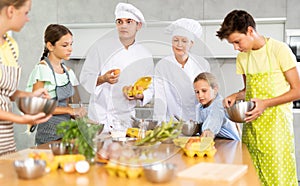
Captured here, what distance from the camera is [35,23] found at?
12.8ft

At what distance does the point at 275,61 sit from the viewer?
1.93 meters

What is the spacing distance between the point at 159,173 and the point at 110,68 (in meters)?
0.50

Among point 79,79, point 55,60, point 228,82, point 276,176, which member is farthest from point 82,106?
point 228,82

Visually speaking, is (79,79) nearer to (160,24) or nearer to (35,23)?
(160,24)

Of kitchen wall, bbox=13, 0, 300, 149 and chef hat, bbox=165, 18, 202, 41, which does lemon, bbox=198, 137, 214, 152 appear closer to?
chef hat, bbox=165, 18, 202, 41

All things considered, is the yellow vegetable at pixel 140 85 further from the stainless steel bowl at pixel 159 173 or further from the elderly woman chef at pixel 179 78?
the stainless steel bowl at pixel 159 173

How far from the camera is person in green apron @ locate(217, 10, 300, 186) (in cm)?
187

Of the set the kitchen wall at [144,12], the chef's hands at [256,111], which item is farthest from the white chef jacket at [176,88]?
the kitchen wall at [144,12]

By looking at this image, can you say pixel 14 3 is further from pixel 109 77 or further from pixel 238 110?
pixel 238 110

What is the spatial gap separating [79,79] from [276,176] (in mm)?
1011

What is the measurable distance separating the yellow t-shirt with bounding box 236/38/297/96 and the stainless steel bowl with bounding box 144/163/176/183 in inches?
37.3

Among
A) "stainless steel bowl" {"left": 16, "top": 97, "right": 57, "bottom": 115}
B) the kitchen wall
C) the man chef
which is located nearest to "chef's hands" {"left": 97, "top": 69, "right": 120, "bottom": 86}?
the man chef

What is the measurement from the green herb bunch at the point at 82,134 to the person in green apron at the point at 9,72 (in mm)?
89

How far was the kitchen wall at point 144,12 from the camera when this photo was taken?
3.40 meters
